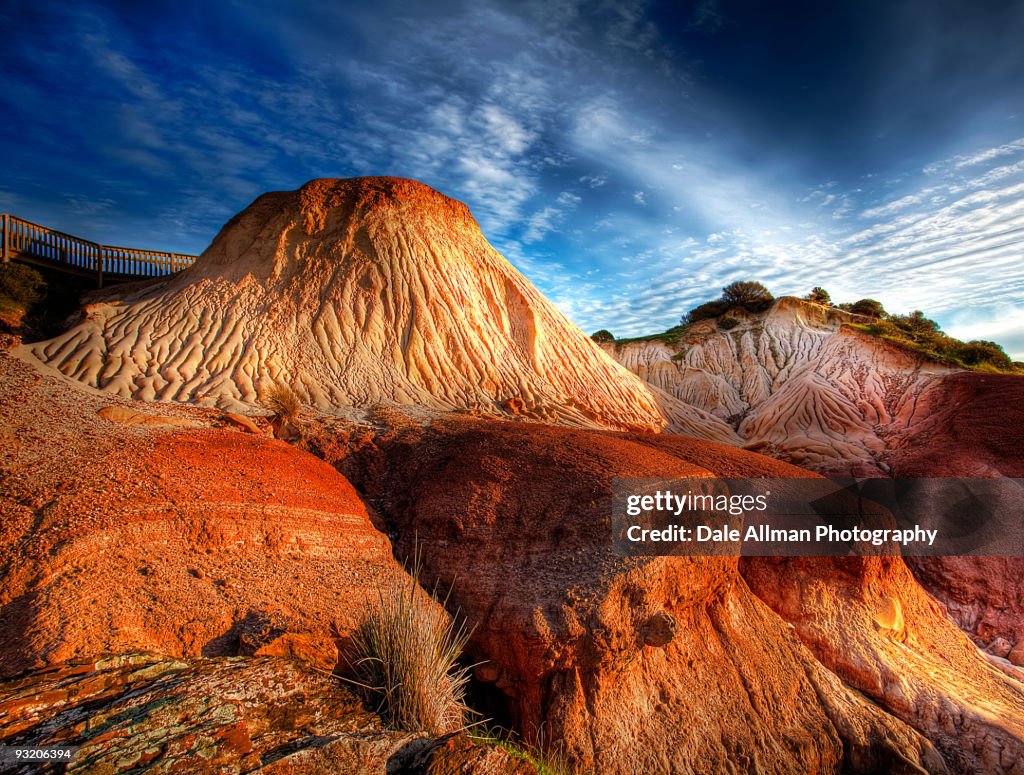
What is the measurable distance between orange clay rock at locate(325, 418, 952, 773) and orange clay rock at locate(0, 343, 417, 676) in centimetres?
99

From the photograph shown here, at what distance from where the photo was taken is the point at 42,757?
8.86 feet

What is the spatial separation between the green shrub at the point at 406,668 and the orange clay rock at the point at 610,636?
0.91 meters

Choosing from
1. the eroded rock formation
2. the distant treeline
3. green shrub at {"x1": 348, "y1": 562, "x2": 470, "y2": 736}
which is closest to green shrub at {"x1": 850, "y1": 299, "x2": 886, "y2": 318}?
the distant treeline

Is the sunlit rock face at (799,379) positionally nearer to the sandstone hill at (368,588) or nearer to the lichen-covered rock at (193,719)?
the sandstone hill at (368,588)

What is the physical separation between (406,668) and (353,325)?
934cm

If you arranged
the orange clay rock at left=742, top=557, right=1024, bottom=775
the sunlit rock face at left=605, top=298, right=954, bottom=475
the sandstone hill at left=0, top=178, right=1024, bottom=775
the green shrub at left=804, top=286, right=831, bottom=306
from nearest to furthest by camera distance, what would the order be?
the sandstone hill at left=0, top=178, right=1024, bottom=775 → the orange clay rock at left=742, top=557, right=1024, bottom=775 → the sunlit rock face at left=605, top=298, right=954, bottom=475 → the green shrub at left=804, top=286, right=831, bottom=306

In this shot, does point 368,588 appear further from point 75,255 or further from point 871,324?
point 871,324

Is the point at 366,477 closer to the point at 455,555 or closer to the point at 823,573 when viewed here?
the point at 455,555

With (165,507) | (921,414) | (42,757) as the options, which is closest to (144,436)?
(165,507)

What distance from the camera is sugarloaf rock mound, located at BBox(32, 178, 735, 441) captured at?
10633 millimetres

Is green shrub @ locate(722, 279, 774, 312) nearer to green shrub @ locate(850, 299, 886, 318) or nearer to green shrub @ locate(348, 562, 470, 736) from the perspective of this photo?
green shrub @ locate(850, 299, 886, 318)

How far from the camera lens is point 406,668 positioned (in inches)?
162

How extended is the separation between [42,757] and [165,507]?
265 centimetres

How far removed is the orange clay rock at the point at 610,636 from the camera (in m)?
5.14
